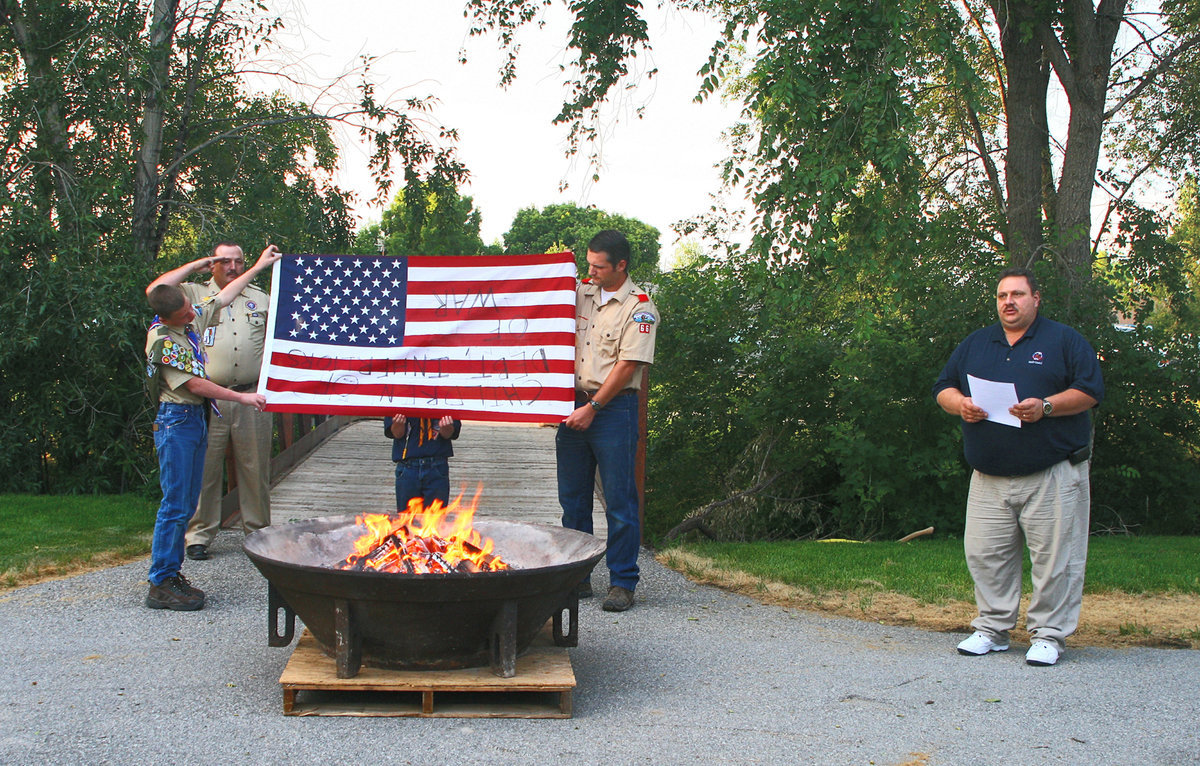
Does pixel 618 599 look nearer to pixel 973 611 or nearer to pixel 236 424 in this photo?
pixel 973 611

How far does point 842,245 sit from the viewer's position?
27.5 feet

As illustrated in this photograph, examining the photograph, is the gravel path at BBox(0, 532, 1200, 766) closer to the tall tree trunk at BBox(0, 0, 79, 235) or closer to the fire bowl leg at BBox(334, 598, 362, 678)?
the fire bowl leg at BBox(334, 598, 362, 678)

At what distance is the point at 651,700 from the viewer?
4125 mm

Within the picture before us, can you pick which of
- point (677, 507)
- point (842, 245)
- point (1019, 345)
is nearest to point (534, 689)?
point (1019, 345)

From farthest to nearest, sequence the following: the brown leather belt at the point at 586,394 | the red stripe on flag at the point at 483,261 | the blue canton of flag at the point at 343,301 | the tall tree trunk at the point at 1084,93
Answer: the tall tree trunk at the point at 1084,93 → the brown leather belt at the point at 586,394 → the red stripe on flag at the point at 483,261 → the blue canton of flag at the point at 343,301

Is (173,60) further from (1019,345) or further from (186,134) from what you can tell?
(1019,345)

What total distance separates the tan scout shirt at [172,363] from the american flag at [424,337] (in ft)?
1.34

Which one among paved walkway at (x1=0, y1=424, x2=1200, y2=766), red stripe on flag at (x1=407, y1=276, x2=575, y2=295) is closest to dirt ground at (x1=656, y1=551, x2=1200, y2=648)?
paved walkway at (x1=0, y1=424, x2=1200, y2=766)

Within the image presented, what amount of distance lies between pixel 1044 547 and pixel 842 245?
4121 mm

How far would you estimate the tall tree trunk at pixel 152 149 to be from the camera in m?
9.57

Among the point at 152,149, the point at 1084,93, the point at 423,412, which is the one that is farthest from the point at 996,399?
the point at 152,149

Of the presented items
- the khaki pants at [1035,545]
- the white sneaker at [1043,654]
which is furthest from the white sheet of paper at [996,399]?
the white sneaker at [1043,654]

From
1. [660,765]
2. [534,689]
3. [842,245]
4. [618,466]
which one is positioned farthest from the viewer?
[842,245]

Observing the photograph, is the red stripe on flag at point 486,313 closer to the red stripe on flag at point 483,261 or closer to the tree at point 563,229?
the red stripe on flag at point 483,261
